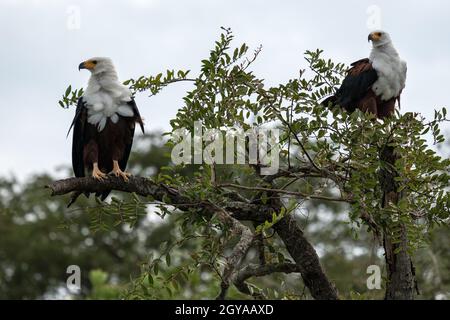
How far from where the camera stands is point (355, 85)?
7434 mm

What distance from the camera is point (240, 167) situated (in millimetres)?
6117

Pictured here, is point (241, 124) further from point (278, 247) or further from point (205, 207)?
point (278, 247)

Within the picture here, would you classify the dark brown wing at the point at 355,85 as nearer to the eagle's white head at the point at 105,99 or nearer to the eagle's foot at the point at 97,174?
the eagle's white head at the point at 105,99

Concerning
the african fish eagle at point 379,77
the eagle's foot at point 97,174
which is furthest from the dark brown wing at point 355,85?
the eagle's foot at point 97,174

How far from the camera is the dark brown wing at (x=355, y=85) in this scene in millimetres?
7260

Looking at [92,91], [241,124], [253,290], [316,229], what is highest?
[316,229]

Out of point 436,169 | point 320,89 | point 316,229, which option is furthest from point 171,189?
point 316,229

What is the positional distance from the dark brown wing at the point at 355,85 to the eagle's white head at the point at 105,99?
158cm

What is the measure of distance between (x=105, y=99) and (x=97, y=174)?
578 millimetres

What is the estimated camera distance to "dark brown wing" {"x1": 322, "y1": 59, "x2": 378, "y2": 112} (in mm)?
7260

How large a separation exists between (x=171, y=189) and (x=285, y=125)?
841 millimetres

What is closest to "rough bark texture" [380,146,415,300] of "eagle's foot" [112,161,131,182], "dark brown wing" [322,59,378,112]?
"dark brown wing" [322,59,378,112]

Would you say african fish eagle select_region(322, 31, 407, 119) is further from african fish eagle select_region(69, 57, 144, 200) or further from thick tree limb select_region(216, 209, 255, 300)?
thick tree limb select_region(216, 209, 255, 300)

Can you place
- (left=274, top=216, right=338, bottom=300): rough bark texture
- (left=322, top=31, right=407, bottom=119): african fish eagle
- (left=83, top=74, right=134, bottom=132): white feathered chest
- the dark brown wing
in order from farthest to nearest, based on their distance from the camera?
(left=322, top=31, right=407, bottom=119): african fish eagle
the dark brown wing
(left=83, top=74, right=134, bottom=132): white feathered chest
(left=274, top=216, right=338, bottom=300): rough bark texture
